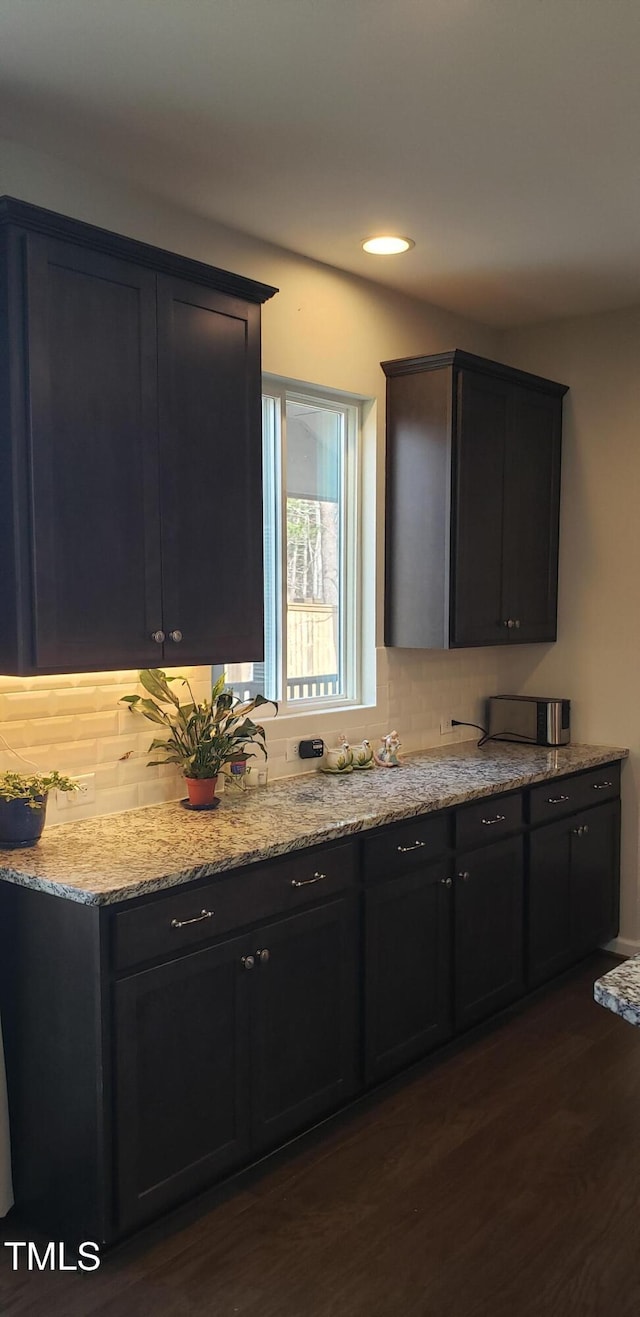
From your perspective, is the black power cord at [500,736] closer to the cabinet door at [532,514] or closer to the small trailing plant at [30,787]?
the cabinet door at [532,514]

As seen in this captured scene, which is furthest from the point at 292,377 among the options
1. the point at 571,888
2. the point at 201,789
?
the point at 571,888

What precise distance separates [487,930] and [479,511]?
61.8 inches

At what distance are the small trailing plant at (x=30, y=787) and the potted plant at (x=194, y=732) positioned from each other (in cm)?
Result: 38

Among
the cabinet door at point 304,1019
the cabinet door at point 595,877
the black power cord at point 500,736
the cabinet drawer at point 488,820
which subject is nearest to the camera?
the cabinet door at point 304,1019

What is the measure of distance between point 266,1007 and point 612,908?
2.16m

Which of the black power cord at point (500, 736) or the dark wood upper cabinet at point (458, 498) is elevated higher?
the dark wood upper cabinet at point (458, 498)

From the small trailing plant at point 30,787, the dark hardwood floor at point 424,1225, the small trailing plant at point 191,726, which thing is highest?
the small trailing plant at point 191,726

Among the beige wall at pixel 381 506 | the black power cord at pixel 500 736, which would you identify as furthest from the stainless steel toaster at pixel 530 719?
the beige wall at pixel 381 506

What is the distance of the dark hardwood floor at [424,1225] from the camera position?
2242mm

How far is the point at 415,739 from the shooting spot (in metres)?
4.18

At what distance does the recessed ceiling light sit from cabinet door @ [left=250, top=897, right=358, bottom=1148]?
2.12m

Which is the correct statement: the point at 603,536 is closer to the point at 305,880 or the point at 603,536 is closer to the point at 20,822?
the point at 305,880

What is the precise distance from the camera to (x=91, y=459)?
2508 mm

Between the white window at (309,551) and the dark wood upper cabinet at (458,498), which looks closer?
the white window at (309,551)
